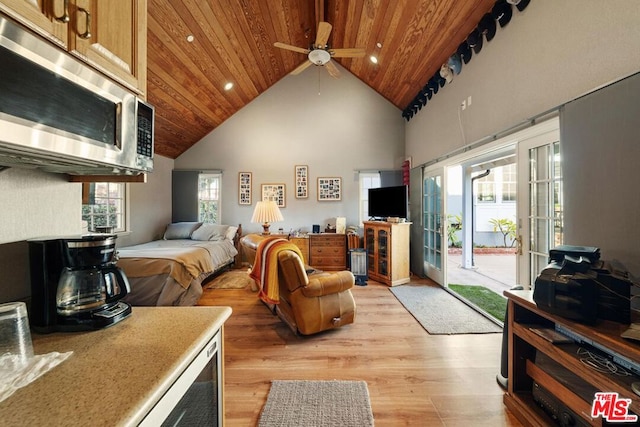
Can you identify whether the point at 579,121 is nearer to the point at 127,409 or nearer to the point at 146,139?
the point at 146,139

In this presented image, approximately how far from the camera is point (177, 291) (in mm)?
2955

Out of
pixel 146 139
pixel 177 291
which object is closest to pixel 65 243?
pixel 146 139

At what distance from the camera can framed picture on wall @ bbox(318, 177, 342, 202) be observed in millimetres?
5312

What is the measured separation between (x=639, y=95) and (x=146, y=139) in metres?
2.38

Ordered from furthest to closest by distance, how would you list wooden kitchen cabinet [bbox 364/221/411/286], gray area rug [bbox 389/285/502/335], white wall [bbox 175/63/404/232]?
white wall [bbox 175/63/404/232], wooden kitchen cabinet [bbox 364/221/411/286], gray area rug [bbox 389/285/502/335]

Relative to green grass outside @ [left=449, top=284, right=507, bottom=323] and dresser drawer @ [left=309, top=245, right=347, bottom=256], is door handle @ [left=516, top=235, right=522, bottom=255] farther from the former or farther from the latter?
dresser drawer @ [left=309, top=245, right=347, bottom=256]

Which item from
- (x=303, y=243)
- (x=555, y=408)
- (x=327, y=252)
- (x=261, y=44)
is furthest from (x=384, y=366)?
(x=261, y=44)

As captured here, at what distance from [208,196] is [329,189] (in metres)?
2.61

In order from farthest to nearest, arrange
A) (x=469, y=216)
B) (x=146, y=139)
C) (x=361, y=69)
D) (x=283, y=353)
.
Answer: (x=469, y=216) < (x=361, y=69) < (x=283, y=353) < (x=146, y=139)

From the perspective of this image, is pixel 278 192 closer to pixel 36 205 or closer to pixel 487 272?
pixel 36 205

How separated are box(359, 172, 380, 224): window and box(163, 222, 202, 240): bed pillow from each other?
10.9 feet

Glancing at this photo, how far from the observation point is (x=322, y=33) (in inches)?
115

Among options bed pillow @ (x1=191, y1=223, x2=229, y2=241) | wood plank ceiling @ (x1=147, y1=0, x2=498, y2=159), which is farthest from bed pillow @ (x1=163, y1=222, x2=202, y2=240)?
wood plank ceiling @ (x1=147, y1=0, x2=498, y2=159)

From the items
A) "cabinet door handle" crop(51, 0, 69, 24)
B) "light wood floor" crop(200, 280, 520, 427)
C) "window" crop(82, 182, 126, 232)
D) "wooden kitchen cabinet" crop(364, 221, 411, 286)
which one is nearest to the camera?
"cabinet door handle" crop(51, 0, 69, 24)
